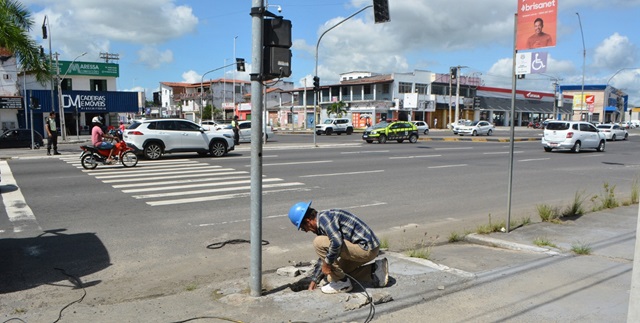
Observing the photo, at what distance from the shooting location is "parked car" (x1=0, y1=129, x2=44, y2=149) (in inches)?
1195

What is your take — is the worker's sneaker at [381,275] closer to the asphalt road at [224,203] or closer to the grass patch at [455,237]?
the asphalt road at [224,203]

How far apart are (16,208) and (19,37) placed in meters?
8.91

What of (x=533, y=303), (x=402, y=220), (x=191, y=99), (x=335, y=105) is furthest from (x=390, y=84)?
(x=533, y=303)

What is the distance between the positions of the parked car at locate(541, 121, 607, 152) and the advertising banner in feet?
69.0

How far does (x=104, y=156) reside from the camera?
16.5 m

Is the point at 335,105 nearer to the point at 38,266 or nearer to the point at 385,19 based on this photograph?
the point at 385,19

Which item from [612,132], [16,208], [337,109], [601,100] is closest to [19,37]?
[16,208]

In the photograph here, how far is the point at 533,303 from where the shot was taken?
4789 mm

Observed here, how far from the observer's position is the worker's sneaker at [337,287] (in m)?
4.96

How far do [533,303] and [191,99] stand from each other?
336 feet

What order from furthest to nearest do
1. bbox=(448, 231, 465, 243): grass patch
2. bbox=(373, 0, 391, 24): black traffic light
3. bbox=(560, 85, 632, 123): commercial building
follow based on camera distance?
bbox=(560, 85, 632, 123): commercial building → bbox=(373, 0, 391, 24): black traffic light → bbox=(448, 231, 465, 243): grass patch

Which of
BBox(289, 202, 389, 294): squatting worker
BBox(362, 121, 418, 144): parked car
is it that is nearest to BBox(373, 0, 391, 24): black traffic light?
BBox(362, 121, 418, 144): parked car

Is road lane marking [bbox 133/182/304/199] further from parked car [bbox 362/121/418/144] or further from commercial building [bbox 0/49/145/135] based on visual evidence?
commercial building [bbox 0/49/145/135]

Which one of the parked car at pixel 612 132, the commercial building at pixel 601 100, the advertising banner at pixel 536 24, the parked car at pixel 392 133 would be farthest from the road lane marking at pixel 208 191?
the commercial building at pixel 601 100
